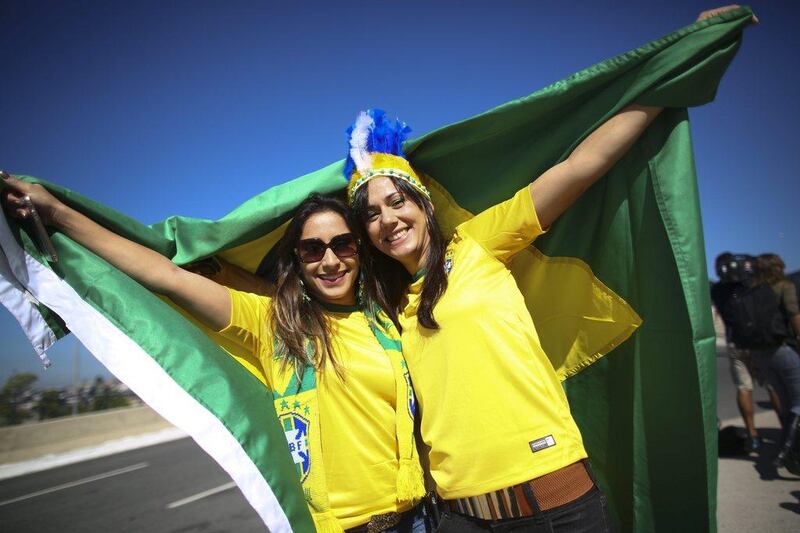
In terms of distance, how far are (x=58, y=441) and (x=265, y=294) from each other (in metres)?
10.6

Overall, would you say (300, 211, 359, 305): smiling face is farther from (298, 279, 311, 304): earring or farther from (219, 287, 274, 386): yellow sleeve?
(219, 287, 274, 386): yellow sleeve

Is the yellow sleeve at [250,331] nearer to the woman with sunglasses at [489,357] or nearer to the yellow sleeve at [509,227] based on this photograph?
the woman with sunglasses at [489,357]

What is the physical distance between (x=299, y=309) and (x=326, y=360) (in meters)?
0.30

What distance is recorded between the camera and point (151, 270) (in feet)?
6.09

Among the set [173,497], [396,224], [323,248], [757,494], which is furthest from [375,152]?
[173,497]

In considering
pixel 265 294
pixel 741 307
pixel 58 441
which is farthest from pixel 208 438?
pixel 58 441

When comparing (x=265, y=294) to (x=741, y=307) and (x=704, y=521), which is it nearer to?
(x=704, y=521)

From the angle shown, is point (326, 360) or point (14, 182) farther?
point (326, 360)

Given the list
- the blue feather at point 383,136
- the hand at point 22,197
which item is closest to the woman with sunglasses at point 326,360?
the hand at point 22,197

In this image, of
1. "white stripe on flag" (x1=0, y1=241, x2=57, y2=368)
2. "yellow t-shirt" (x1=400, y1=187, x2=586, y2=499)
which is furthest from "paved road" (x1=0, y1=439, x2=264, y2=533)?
"yellow t-shirt" (x1=400, y1=187, x2=586, y2=499)

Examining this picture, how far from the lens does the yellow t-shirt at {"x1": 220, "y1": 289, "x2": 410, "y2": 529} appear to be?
1694 millimetres

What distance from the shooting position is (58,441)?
9719mm

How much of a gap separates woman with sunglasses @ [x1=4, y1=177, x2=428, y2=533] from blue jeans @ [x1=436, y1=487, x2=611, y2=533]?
0.33 m

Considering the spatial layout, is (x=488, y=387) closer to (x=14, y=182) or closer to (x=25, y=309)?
(x=25, y=309)
